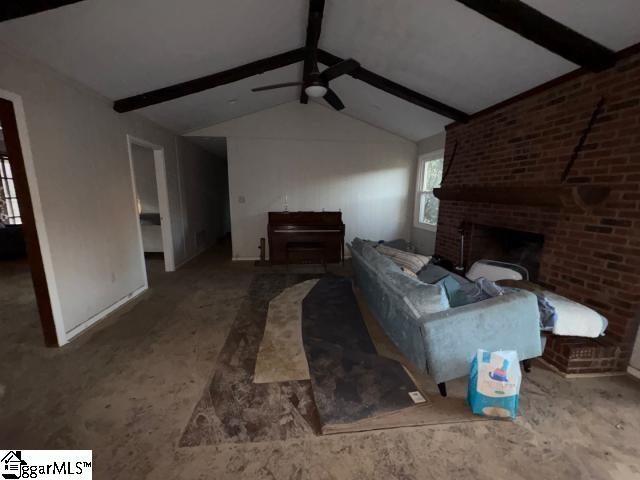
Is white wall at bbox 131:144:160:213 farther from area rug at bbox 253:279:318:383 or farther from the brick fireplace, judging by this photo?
the brick fireplace

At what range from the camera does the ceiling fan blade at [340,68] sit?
2.27 m

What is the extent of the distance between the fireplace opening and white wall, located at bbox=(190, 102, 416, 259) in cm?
194

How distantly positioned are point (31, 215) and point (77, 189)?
466 mm

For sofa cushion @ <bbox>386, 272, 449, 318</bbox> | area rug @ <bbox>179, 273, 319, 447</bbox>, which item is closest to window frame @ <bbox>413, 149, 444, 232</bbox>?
sofa cushion @ <bbox>386, 272, 449, 318</bbox>

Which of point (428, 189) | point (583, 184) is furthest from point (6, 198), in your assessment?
point (583, 184)

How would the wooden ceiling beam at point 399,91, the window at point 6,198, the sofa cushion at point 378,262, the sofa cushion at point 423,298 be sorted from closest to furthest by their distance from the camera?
1. the sofa cushion at point 423,298
2. the sofa cushion at point 378,262
3. the wooden ceiling beam at point 399,91
4. the window at point 6,198

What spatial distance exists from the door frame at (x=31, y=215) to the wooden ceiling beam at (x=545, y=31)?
3192mm

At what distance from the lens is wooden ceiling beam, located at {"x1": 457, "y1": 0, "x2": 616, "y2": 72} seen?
177 cm

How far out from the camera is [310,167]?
16.1 feet

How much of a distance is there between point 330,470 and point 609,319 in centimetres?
224

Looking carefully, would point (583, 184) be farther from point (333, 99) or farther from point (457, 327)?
point (333, 99)

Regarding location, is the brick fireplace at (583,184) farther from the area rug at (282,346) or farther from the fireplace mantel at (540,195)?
the area rug at (282,346)

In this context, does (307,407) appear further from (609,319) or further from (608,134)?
(608,134)

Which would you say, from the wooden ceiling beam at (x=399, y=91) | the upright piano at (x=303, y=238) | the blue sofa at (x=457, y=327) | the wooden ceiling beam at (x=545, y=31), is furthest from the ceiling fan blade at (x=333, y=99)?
the blue sofa at (x=457, y=327)
